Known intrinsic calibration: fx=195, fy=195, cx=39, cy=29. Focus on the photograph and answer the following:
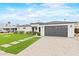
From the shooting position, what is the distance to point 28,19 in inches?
349

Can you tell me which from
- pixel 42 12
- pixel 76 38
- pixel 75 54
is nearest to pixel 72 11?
pixel 42 12

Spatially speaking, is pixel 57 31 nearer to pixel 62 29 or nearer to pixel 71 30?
pixel 62 29

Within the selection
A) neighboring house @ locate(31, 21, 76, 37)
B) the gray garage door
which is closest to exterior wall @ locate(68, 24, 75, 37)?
neighboring house @ locate(31, 21, 76, 37)

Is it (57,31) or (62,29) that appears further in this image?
(57,31)

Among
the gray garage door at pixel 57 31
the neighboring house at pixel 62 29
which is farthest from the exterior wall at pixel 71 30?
the gray garage door at pixel 57 31

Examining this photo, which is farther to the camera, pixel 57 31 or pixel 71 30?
pixel 57 31

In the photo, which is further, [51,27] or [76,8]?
[51,27]

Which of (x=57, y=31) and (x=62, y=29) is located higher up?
(x=62, y=29)

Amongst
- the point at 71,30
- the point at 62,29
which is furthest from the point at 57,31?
the point at 71,30

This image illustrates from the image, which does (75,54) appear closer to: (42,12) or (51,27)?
(42,12)

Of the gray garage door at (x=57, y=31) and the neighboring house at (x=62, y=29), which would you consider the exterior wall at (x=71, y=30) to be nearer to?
the neighboring house at (x=62, y=29)

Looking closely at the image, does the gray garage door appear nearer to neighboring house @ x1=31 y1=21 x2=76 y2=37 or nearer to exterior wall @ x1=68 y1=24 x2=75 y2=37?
neighboring house @ x1=31 y1=21 x2=76 y2=37

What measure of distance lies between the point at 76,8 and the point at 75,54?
8.90ft

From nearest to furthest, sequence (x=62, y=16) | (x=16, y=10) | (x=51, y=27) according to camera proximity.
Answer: (x=16, y=10)
(x=62, y=16)
(x=51, y=27)
